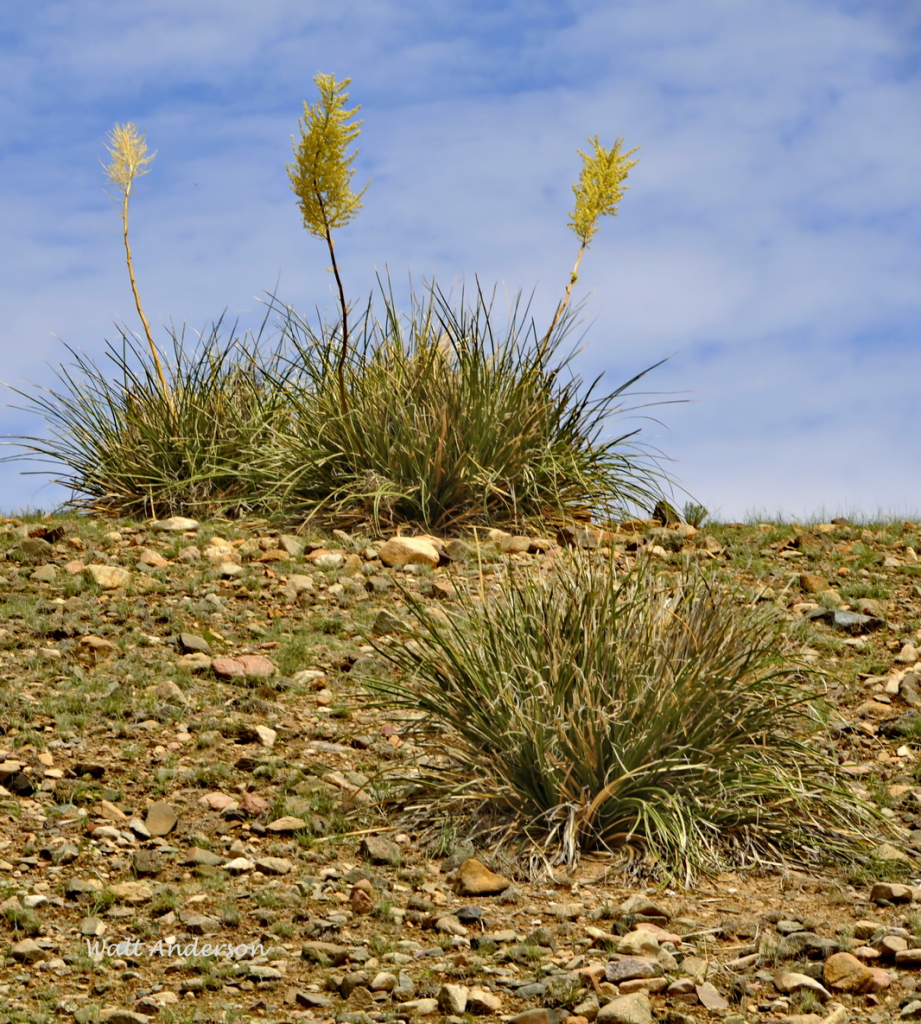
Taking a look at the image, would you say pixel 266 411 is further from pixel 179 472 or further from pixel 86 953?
pixel 86 953

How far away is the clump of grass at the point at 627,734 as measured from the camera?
4.29m

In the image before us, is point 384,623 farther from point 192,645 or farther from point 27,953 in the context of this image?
point 27,953

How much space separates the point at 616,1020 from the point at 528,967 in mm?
420

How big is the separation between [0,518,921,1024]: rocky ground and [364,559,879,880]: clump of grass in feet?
0.56

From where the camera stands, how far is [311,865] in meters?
4.24

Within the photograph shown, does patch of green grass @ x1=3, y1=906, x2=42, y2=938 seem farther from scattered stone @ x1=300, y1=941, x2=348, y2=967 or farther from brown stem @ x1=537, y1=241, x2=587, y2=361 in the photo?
brown stem @ x1=537, y1=241, x2=587, y2=361

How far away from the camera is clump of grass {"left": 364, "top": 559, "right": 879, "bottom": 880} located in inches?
169

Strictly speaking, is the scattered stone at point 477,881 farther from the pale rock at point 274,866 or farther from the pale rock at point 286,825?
the pale rock at point 286,825

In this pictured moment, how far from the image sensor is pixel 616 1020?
316 centimetres

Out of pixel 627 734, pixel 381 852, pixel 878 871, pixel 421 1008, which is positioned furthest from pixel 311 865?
pixel 878 871

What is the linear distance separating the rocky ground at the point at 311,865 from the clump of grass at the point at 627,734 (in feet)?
0.56

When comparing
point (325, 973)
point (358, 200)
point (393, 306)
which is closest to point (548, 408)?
point (393, 306)

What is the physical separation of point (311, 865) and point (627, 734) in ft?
3.93

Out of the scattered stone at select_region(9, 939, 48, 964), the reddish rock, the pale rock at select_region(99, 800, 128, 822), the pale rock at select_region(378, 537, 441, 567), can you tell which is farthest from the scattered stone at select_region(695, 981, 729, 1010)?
the pale rock at select_region(378, 537, 441, 567)
